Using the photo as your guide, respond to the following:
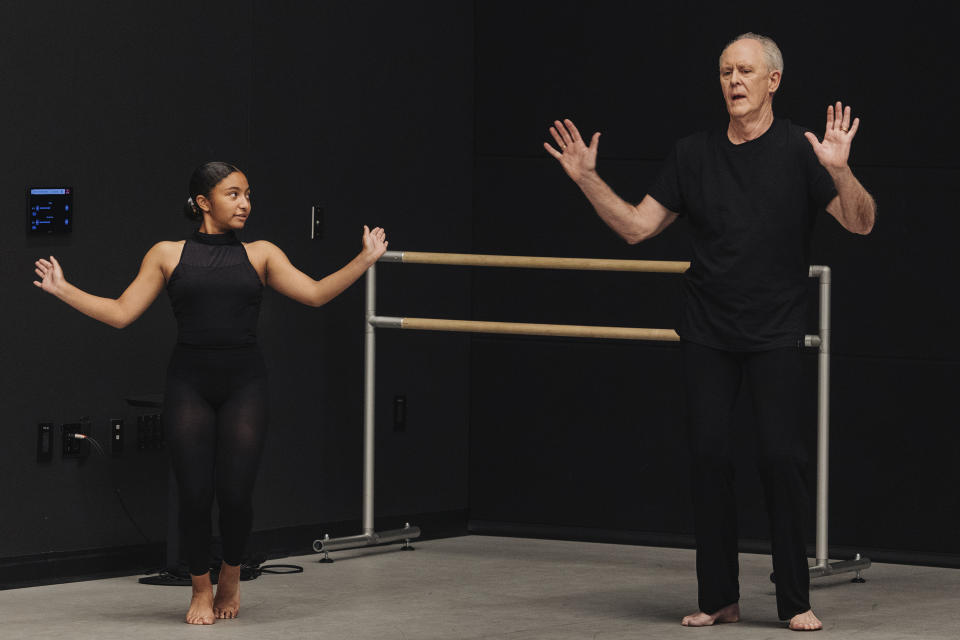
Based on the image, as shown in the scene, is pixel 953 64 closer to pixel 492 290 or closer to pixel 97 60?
pixel 492 290

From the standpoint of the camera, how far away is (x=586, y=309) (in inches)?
259

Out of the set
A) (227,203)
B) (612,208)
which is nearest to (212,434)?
(227,203)

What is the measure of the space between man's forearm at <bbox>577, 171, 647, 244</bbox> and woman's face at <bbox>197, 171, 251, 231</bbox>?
100 centimetres

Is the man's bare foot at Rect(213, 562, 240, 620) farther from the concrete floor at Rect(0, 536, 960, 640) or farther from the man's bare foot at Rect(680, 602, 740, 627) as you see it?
the man's bare foot at Rect(680, 602, 740, 627)

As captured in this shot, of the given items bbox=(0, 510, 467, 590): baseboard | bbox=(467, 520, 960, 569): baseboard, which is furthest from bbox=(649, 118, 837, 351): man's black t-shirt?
bbox=(0, 510, 467, 590): baseboard

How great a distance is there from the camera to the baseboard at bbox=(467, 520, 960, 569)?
19.9ft

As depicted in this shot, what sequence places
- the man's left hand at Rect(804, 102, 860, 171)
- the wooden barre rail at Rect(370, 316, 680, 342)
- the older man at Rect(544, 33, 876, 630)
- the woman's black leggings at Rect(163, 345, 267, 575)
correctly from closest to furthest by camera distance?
the man's left hand at Rect(804, 102, 860, 171) < the older man at Rect(544, 33, 876, 630) < the woman's black leggings at Rect(163, 345, 267, 575) < the wooden barre rail at Rect(370, 316, 680, 342)

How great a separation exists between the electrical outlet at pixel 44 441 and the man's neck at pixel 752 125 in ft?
7.92

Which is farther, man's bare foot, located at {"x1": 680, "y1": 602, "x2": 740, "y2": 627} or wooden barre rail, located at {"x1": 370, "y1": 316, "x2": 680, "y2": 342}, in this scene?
wooden barre rail, located at {"x1": 370, "y1": 316, "x2": 680, "y2": 342}

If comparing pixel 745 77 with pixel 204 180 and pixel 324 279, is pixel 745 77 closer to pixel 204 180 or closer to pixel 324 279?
pixel 324 279

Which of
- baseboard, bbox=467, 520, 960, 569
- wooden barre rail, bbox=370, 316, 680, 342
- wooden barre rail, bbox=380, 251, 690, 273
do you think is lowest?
baseboard, bbox=467, 520, 960, 569

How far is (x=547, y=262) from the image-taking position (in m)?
5.78

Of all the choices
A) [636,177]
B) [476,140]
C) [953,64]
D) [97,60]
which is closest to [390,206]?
[476,140]

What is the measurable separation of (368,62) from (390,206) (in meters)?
0.56
